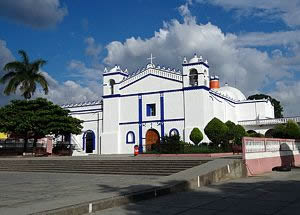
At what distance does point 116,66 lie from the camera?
40.8 metres

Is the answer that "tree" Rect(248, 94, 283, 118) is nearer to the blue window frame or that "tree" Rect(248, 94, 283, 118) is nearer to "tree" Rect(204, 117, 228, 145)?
the blue window frame

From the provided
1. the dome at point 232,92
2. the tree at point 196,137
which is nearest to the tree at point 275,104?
the dome at point 232,92

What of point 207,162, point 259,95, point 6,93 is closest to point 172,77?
point 6,93

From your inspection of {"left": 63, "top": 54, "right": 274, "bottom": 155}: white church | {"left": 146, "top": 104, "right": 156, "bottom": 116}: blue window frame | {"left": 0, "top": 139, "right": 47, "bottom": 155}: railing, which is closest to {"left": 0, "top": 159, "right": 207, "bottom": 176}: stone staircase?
{"left": 0, "top": 139, "right": 47, "bottom": 155}: railing

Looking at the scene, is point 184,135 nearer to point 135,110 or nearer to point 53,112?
point 135,110

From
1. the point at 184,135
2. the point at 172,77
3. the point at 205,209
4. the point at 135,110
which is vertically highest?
the point at 172,77

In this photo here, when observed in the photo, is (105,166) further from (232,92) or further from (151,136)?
(232,92)

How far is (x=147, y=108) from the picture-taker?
124 ft

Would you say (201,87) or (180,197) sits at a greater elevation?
(201,87)

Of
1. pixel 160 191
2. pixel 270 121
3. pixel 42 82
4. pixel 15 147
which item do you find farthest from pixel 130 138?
pixel 160 191

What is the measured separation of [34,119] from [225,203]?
25.0 metres

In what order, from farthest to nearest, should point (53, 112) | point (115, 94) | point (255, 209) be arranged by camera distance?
point (115, 94) → point (53, 112) → point (255, 209)

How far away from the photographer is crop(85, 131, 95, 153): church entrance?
40.8m

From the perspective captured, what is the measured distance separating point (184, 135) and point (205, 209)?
2637cm
